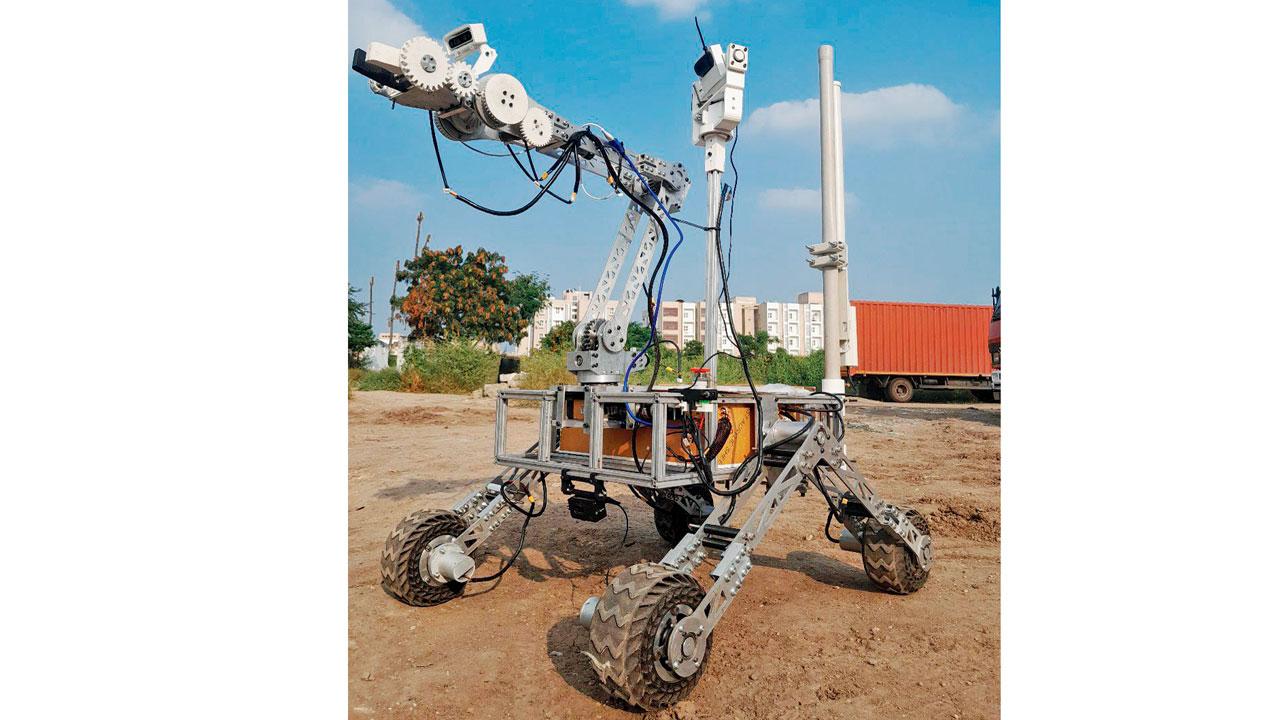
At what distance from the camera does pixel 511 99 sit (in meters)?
2.67

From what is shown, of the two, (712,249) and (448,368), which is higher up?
(712,249)

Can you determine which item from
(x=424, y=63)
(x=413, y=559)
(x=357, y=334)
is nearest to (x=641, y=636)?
(x=413, y=559)

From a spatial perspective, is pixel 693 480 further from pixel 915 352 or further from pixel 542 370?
pixel 915 352

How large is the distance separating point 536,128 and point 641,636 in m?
1.96

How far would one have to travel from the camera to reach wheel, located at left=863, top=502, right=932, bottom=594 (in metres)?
3.39

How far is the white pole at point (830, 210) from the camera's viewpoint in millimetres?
2998

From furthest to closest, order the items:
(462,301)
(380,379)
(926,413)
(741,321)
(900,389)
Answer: (900,389)
(462,301)
(926,413)
(741,321)
(380,379)

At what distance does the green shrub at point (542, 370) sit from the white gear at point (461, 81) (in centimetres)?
811

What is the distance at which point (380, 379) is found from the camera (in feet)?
28.5

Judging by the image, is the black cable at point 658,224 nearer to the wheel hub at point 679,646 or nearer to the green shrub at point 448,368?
the wheel hub at point 679,646

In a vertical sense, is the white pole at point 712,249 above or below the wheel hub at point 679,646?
above

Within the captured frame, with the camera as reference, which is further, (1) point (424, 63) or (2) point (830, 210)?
(2) point (830, 210)

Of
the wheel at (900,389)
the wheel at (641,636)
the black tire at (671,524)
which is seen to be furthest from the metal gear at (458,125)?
the wheel at (900,389)

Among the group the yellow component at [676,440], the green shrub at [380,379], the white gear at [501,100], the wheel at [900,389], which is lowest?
the wheel at [900,389]
